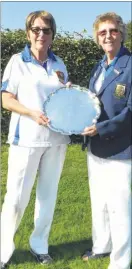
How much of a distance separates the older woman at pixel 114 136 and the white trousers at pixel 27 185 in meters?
0.29

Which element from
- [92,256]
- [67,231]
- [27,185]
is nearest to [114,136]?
[27,185]

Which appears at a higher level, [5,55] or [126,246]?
[5,55]

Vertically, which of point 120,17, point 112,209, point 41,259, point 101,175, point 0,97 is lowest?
point 41,259

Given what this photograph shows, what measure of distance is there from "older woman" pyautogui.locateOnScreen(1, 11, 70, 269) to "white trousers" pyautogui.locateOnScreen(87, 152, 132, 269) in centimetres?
32

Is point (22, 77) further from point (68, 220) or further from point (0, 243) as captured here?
point (68, 220)

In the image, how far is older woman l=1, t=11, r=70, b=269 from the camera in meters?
3.39

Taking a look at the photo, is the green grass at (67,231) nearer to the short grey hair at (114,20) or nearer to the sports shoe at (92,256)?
the sports shoe at (92,256)

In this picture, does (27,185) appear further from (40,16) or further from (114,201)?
(40,16)

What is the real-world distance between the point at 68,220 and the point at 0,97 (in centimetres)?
163

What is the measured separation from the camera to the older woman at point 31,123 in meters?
3.39

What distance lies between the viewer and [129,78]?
126 inches

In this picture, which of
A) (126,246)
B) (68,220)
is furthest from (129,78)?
(68,220)

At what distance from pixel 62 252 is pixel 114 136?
1320 millimetres

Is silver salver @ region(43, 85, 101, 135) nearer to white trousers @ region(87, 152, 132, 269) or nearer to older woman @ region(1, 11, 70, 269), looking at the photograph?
older woman @ region(1, 11, 70, 269)
